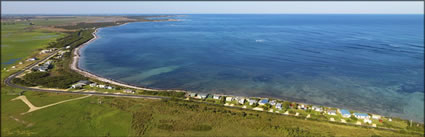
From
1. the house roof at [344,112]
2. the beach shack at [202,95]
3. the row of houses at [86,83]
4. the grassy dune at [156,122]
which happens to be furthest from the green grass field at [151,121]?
the row of houses at [86,83]

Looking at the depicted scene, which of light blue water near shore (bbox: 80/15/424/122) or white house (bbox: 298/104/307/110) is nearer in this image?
white house (bbox: 298/104/307/110)

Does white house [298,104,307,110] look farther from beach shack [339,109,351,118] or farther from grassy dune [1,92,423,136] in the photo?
beach shack [339,109,351,118]

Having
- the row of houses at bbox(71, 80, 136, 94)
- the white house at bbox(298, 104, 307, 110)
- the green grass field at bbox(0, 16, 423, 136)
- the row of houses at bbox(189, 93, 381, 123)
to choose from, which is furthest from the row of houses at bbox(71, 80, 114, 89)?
the white house at bbox(298, 104, 307, 110)

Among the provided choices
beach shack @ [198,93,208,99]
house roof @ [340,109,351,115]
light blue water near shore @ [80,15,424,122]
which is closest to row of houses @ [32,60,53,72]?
light blue water near shore @ [80,15,424,122]

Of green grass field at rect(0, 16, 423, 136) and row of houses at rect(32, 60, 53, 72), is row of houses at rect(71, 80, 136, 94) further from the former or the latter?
row of houses at rect(32, 60, 53, 72)

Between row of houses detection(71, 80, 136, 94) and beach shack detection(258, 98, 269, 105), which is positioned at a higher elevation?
row of houses detection(71, 80, 136, 94)

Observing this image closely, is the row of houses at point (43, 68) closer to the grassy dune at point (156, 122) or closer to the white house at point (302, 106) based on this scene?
the grassy dune at point (156, 122)

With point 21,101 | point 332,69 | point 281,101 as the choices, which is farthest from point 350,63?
point 21,101

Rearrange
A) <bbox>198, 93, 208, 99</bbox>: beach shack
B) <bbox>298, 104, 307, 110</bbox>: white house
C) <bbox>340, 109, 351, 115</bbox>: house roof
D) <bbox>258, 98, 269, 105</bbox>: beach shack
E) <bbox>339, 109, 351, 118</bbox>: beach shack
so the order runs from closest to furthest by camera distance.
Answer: <bbox>339, 109, 351, 118</bbox>: beach shack → <bbox>340, 109, 351, 115</bbox>: house roof → <bbox>298, 104, 307, 110</bbox>: white house → <bbox>258, 98, 269, 105</bbox>: beach shack → <bbox>198, 93, 208, 99</bbox>: beach shack

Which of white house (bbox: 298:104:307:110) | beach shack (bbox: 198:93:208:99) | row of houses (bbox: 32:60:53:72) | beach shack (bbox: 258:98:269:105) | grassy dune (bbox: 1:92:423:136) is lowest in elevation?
grassy dune (bbox: 1:92:423:136)

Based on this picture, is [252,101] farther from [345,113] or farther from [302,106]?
[345,113]

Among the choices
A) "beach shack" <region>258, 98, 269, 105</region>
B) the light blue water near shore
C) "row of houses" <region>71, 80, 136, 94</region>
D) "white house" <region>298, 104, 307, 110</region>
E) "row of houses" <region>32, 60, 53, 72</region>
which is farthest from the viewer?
"row of houses" <region>32, 60, 53, 72</region>

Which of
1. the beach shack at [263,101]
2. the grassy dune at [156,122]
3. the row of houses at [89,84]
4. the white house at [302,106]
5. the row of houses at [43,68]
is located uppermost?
the row of houses at [43,68]

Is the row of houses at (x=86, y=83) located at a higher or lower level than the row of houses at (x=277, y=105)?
higher
